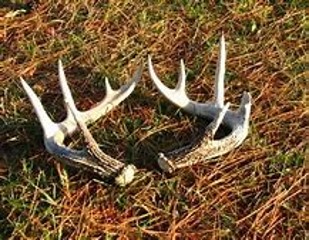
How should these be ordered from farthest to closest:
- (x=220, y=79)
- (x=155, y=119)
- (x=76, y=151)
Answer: (x=155, y=119) < (x=220, y=79) < (x=76, y=151)

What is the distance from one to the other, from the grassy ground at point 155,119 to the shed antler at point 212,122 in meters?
0.07

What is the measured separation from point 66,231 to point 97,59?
121 cm

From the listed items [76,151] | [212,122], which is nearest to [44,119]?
[76,151]

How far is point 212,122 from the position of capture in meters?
3.35

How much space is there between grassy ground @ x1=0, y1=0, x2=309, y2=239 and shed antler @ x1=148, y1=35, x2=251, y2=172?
0.07 m

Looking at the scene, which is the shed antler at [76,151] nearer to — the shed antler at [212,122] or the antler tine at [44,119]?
the antler tine at [44,119]

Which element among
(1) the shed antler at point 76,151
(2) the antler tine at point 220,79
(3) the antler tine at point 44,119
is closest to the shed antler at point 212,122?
(2) the antler tine at point 220,79

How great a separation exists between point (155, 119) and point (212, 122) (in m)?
0.42

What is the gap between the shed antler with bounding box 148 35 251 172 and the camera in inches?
131

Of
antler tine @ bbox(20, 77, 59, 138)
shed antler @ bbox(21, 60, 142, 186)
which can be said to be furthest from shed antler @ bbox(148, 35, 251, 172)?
antler tine @ bbox(20, 77, 59, 138)

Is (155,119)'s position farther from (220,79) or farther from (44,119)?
(44,119)

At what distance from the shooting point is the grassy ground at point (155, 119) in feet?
10.5

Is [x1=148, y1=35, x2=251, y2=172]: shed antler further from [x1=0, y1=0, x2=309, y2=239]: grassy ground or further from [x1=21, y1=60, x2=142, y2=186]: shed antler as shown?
[x1=21, y1=60, x2=142, y2=186]: shed antler

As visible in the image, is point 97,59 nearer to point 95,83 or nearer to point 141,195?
point 95,83
